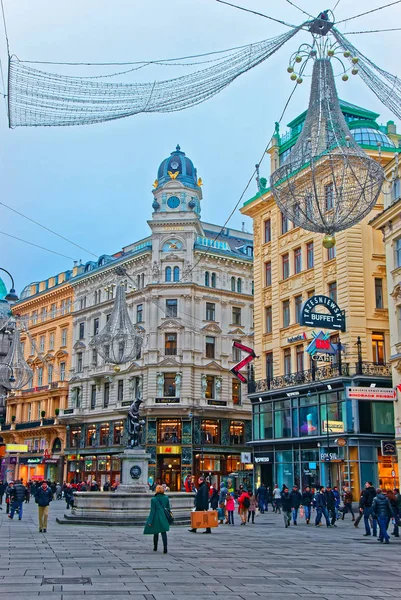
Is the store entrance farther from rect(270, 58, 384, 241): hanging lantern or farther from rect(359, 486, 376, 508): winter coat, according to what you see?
rect(270, 58, 384, 241): hanging lantern

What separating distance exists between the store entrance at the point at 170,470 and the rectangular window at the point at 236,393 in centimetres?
758

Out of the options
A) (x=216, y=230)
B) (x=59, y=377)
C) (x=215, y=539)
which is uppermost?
(x=216, y=230)

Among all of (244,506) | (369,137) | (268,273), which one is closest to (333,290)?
(268,273)

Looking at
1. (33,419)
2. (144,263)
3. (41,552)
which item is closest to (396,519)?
(41,552)

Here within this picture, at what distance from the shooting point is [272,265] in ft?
148

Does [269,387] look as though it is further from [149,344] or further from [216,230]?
[216,230]

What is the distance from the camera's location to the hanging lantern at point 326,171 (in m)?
14.2

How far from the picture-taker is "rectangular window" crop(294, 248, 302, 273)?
42.5 m

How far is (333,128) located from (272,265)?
30.9 meters

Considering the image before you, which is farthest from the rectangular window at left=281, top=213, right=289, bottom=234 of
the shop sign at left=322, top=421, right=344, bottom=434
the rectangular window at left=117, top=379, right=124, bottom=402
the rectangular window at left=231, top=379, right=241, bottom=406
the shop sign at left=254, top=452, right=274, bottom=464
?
the rectangular window at left=117, top=379, right=124, bottom=402

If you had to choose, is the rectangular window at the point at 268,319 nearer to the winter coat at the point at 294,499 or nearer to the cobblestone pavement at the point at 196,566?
the winter coat at the point at 294,499

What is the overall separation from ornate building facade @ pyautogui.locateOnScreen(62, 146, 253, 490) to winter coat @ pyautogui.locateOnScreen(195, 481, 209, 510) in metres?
31.3

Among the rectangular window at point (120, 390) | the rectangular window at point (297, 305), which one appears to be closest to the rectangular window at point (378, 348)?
the rectangular window at point (297, 305)

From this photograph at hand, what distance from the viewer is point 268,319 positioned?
4525 centimetres
